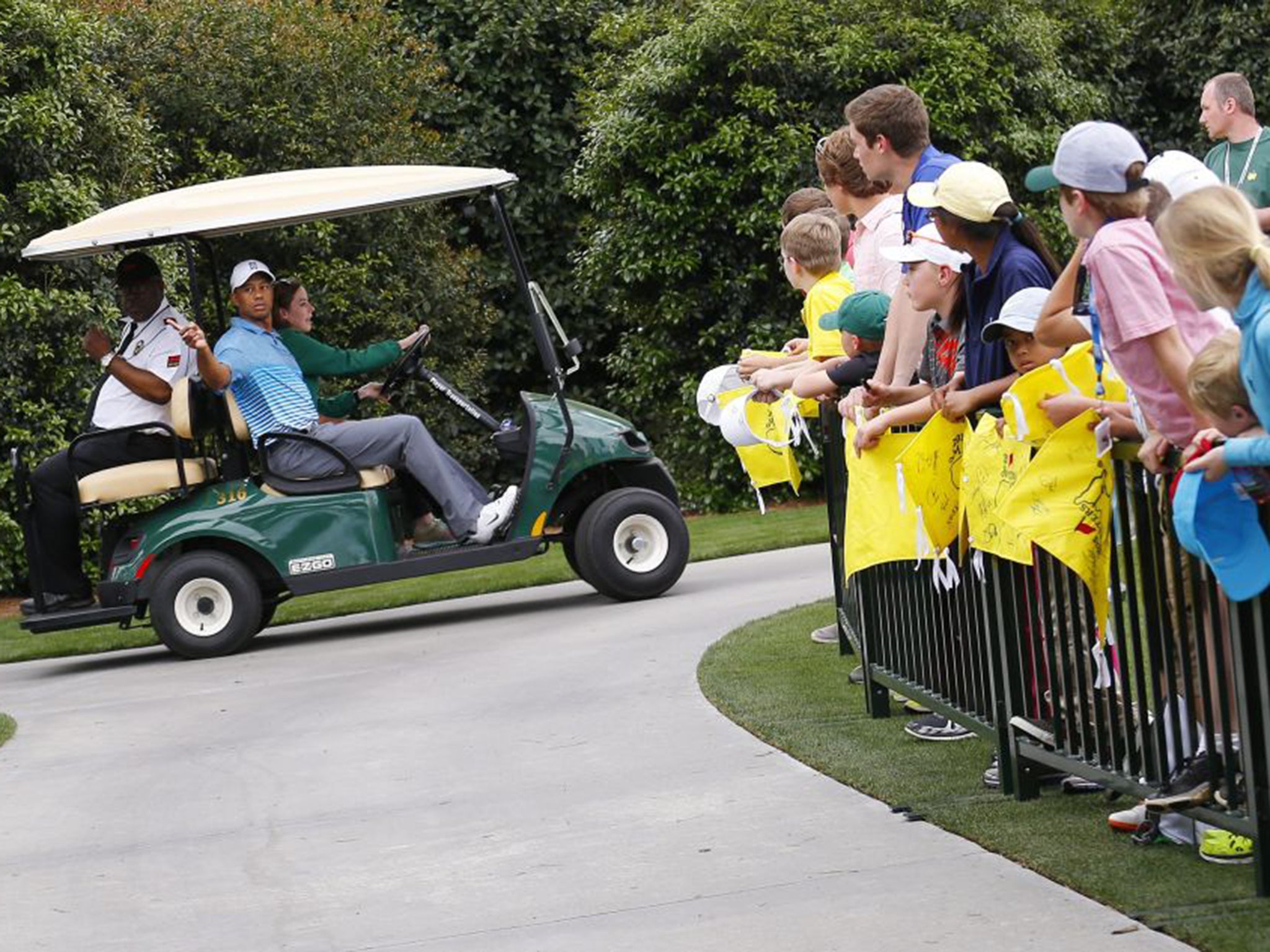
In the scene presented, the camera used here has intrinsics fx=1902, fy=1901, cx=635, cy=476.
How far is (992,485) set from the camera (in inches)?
196

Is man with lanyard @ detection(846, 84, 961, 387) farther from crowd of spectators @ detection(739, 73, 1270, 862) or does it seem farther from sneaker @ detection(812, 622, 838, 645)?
sneaker @ detection(812, 622, 838, 645)

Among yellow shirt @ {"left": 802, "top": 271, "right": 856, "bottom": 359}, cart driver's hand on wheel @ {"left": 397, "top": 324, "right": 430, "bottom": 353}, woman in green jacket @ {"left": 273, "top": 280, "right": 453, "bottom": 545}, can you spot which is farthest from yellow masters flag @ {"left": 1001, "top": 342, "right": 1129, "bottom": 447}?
cart driver's hand on wheel @ {"left": 397, "top": 324, "right": 430, "bottom": 353}

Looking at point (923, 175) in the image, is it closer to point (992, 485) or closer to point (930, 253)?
point (930, 253)

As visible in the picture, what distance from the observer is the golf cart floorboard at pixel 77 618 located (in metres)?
10.3

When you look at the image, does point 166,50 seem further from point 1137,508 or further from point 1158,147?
point 1137,508

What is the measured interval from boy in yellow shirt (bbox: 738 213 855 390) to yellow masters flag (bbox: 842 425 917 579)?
50.5 inches

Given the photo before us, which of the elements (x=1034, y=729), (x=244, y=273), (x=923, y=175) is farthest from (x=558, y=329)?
(x=1034, y=729)

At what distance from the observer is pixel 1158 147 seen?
19.0 metres

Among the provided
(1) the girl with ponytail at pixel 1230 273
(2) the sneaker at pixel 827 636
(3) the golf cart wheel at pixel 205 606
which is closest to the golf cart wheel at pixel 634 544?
(3) the golf cart wheel at pixel 205 606

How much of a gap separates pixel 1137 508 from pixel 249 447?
23.2 feet

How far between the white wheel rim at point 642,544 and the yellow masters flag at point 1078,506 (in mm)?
6162

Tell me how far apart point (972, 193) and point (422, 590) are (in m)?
7.79

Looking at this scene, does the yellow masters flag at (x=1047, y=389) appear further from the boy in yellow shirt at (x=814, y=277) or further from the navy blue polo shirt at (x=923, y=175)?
the boy in yellow shirt at (x=814, y=277)

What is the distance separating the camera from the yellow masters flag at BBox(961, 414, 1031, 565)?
15.7ft
